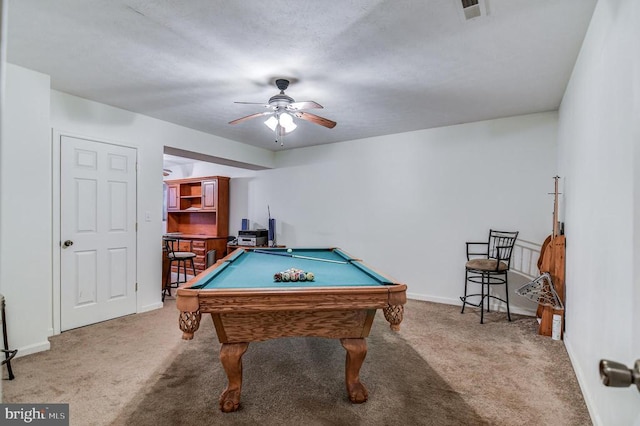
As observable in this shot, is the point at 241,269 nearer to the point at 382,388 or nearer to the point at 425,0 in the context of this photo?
the point at 382,388

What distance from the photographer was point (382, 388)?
2.32m

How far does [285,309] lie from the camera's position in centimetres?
185

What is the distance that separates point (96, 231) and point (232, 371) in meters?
2.54

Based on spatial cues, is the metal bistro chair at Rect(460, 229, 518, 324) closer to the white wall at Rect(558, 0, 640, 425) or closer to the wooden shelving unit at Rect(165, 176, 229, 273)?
the white wall at Rect(558, 0, 640, 425)

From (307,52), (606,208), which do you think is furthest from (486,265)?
(307,52)

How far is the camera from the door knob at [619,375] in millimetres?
759

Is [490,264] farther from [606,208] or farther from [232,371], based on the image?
[232,371]

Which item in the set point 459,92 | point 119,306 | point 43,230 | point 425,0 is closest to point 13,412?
point 43,230

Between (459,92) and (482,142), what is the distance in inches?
46.3

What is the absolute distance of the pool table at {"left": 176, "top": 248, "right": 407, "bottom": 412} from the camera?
183 centimetres

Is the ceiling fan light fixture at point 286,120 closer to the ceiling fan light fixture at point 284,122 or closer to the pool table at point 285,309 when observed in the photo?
the ceiling fan light fixture at point 284,122

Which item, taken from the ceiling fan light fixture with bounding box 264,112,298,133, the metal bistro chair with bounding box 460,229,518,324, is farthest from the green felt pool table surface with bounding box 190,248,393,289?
the metal bistro chair with bounding box 460,229,518,324

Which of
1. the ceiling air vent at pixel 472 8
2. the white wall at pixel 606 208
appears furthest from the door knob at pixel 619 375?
the ceiling air vent at pixel 472 8

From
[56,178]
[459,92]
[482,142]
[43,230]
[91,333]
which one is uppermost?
[459,92]
